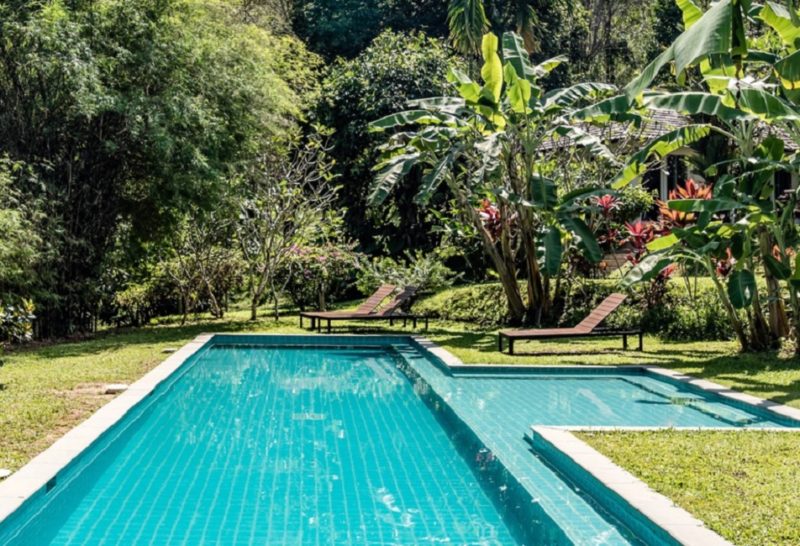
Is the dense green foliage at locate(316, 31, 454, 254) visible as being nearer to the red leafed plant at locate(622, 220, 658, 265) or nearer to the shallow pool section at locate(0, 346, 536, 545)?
the red leafed plant at locate(622, 220, 658, 265)

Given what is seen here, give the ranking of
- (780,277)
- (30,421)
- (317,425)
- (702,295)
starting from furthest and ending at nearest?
(702,295), (780,277), (317,425), (30,421)

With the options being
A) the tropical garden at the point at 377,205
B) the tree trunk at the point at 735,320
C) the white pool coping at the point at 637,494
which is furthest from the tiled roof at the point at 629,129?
→ the white pool coping at the point at 637,494

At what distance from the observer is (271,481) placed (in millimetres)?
7301

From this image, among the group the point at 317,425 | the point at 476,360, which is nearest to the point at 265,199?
the point at 476,360

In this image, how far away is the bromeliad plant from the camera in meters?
15.1

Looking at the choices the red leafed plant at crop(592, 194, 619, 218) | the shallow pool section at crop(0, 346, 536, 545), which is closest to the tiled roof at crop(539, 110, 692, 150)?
the red leafed plant at crop(592, 194, 619, 218)

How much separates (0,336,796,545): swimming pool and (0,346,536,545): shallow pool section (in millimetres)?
18

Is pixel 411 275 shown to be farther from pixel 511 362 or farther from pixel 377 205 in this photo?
pixel 511 362

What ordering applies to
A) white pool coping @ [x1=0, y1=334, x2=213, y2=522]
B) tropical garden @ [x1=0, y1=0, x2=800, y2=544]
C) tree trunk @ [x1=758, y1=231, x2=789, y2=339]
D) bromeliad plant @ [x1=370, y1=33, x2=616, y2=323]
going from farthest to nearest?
bromeliad plant @ [x1=370, y1=33, x2=616, y2=323]
tree trunk @ [x1=758, y1=231, x2=789, y2=339]
tropical garden @ [x1=0, y1=0, x2=800, y2=544]
white pool coping @ [x1=0, y1=334, x2=213, y2=522]

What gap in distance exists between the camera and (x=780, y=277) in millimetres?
11656

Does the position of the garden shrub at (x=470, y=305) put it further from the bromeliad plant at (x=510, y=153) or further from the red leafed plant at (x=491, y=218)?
the red leafed plant at (x=491, y=218)

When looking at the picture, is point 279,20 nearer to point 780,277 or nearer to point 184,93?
point 184,93

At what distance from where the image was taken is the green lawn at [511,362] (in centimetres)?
630

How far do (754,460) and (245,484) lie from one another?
388cm
